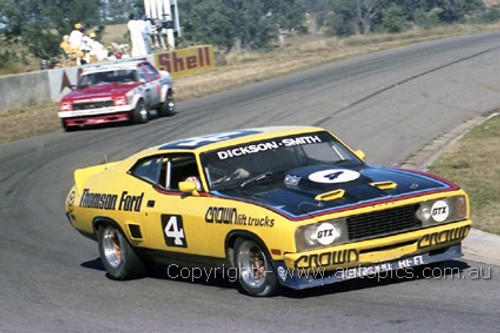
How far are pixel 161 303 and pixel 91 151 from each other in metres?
11.5

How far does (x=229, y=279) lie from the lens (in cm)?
863

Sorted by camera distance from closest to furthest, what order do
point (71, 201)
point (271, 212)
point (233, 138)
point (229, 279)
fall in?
point (271, 212)
point (229, 279)
point (233, 138)
point (71, 201)

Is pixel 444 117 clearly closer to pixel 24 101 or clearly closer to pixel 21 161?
pixel 21 161

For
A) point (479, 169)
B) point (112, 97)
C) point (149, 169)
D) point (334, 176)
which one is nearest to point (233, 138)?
point (149, 169)

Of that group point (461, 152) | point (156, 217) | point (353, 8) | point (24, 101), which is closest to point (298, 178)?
point (156, 217)

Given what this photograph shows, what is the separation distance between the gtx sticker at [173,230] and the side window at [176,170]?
0.34 m

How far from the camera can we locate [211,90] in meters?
30.0

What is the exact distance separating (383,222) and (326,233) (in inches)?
20.1

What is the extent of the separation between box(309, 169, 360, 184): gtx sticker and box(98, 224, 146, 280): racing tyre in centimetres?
200

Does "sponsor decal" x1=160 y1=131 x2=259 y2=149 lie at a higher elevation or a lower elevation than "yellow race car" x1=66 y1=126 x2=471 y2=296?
higher

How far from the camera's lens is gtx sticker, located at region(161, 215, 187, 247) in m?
8.35

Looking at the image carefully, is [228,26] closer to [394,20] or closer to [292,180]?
[394,20]

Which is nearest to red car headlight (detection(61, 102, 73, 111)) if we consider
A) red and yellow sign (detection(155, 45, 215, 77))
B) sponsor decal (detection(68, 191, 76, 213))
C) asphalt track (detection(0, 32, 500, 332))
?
asphalt track (detection(0, 32, 500, 332))

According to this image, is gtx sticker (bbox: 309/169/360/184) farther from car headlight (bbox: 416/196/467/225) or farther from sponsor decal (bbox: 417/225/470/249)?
sponsor decal (bbox: 417/225/470/249)
